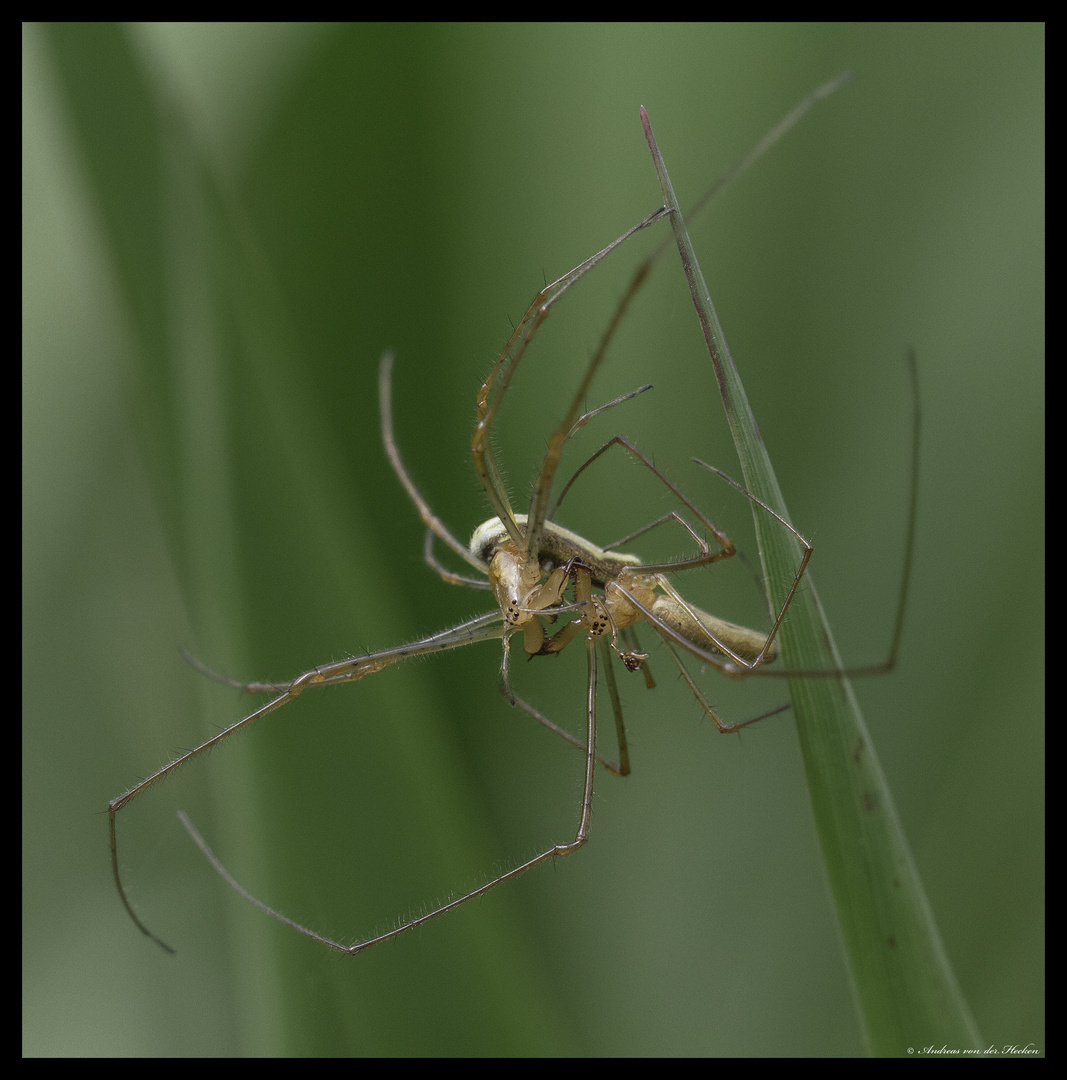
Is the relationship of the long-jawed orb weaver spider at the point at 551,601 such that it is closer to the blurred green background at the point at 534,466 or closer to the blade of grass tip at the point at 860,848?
the blurred green background at the point at 534,466

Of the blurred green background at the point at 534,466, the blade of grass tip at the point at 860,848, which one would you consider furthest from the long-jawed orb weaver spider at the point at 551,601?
the blade of grass tip at the point at 860,848

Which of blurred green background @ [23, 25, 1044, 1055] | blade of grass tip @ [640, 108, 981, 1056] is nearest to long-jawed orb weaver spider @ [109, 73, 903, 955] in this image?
blurred green background @ [23, 25, 1044, 1055]

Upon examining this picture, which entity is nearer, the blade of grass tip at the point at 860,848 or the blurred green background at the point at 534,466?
the blade of grass tip at the point at 860,848

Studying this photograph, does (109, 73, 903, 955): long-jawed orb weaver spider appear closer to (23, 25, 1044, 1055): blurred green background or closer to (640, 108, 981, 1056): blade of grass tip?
(23, 25, 1044, 1055): blurred green background

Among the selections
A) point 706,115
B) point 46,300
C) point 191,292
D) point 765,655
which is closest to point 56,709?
point 46,300

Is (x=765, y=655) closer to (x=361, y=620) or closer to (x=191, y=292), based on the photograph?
(x=361, y=620)

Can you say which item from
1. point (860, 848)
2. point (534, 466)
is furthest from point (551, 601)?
point (860, 848)
